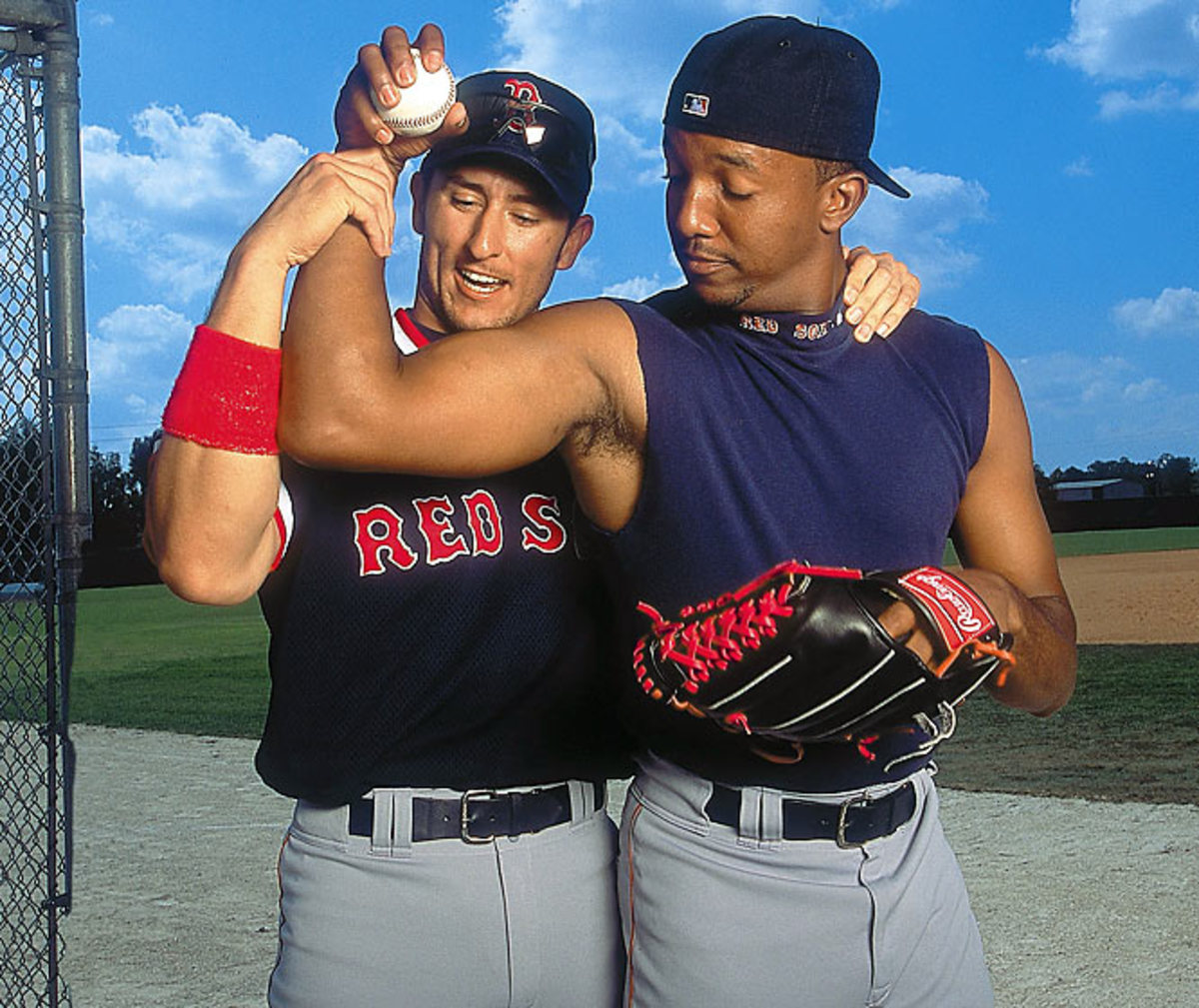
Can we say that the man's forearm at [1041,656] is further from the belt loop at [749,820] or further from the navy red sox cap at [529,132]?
the navy red sox cap at [529,132]

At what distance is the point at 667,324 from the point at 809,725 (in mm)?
576

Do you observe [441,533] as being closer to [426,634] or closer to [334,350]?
[426,634]

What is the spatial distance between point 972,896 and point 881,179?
363cm

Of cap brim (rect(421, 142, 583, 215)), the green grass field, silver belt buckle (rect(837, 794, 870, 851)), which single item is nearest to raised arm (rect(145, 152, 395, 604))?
cap brim (rect(421, 142, 583, 215))

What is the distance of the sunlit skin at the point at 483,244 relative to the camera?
2.15 meters

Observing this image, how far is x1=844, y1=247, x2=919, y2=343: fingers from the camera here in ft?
6.64

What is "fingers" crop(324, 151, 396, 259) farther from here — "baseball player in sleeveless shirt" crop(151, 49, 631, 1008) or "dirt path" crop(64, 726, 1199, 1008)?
"dirt path" crop(64, 726, 1199, 1008)

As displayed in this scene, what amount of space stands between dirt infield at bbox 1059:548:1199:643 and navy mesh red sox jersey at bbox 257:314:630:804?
42.0 feet

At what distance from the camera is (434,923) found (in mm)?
2031

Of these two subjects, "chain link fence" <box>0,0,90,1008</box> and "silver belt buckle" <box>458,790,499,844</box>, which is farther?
"chain link fence" <box>0,0,90,1008</box>

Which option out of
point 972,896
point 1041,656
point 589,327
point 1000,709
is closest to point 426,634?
point 589,327

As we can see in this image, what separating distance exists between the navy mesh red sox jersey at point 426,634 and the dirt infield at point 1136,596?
12791 mm

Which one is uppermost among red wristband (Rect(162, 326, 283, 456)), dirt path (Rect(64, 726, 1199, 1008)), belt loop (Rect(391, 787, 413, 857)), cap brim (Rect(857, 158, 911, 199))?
cap brim (Rect(857, 158, 911, 199))

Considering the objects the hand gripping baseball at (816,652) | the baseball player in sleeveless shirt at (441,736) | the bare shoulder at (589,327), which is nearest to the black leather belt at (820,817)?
the hand gripping baseball at (816,652)
